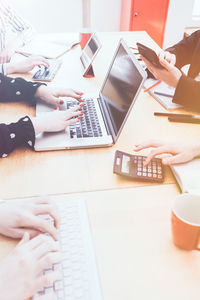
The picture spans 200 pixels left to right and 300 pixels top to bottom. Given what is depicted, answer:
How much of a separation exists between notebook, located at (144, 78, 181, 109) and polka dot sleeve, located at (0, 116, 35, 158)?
0.58m

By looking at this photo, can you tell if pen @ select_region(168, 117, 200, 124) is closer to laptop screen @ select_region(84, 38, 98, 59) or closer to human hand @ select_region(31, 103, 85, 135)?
human hand @ select_region(31, 103, 85, 135)

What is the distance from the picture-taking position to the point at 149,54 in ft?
3.71

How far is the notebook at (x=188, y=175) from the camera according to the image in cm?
72

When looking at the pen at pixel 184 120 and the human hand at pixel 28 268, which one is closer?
Answer: the human hand at pixel 28 268

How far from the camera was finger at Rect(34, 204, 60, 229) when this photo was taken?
0.62 meters

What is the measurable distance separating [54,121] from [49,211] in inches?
15.1

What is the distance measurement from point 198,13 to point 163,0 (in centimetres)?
70

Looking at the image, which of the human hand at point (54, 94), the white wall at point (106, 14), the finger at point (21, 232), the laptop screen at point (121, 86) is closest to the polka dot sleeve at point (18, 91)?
the human hand at point (54, 94)

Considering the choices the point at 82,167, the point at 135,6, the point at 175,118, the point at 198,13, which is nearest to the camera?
the point at 82,167

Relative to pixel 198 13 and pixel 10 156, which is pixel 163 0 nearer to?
pixel 198 13

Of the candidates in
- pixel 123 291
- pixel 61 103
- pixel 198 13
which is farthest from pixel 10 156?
pixel 198 13

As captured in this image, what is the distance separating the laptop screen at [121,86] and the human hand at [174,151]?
0.13 metres

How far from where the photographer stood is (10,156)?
0.85m

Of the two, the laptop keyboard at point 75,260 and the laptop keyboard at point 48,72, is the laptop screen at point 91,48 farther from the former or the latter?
the laptop keyboard at point 75,260
